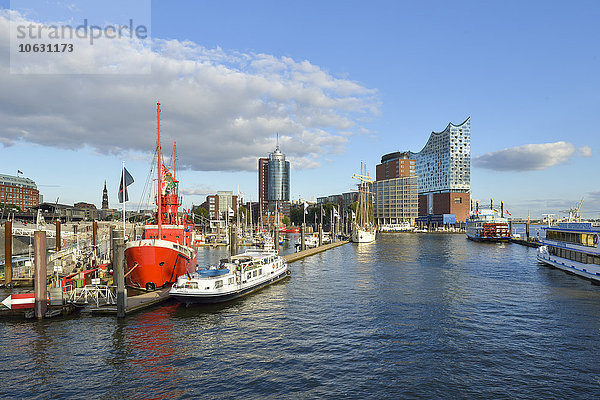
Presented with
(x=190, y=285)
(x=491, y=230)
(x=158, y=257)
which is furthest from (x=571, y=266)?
(x=491, y=230)

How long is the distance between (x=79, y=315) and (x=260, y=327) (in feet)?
51.1

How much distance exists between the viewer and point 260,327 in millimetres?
33531

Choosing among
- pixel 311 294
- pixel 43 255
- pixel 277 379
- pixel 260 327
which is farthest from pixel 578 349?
pixel 43 255

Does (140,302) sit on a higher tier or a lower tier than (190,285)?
lower

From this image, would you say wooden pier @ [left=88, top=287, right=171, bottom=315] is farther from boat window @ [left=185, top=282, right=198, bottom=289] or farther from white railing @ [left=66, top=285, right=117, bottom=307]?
boat window @ [left=185, top=282, right=198, bottom=289]

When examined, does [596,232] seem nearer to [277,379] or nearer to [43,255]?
[277,379]

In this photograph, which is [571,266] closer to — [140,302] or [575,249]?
[575,249]

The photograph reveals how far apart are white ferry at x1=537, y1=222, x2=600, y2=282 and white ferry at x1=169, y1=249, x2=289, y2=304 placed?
43.4 m

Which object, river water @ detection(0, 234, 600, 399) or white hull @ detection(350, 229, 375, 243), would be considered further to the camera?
white hull @ detection(350, 229, 375, 243)

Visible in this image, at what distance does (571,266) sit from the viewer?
202 feet

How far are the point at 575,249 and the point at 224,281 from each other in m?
53.0

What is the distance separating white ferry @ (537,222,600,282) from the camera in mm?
54438

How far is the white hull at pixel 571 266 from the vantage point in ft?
175

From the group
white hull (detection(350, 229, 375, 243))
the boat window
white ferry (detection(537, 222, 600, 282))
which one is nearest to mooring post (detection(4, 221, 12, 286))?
the boat window
